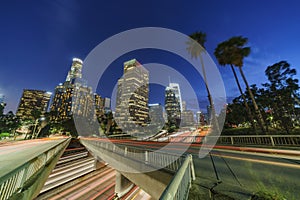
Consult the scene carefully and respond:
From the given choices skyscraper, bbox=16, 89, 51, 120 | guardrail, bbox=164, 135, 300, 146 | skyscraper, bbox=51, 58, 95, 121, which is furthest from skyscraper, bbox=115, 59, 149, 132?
skyscraper, bbox=16, 89, 51, 120

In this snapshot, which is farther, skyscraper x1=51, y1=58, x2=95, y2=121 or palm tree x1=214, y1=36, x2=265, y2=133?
skyscraper x1=51, y1=58, x2=95, y2=121

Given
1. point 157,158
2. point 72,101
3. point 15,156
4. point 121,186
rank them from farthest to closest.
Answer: point 72,101 → point 121,186 → point 15,156 → point 157,158

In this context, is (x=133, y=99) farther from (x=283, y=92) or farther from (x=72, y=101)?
(x=72, y=101)

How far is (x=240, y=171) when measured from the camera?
466 cm

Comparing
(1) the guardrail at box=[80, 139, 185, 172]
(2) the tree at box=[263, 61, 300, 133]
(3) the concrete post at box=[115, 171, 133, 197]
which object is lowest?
(3) the concrete post at box=[115, 171, 133, 197]

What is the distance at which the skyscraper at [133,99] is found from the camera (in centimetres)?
8556

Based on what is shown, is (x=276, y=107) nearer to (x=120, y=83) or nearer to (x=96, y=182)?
Answer: (x=96, y=182)

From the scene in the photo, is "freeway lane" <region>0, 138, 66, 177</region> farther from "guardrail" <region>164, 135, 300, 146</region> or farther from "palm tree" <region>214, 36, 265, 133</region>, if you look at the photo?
"palm tree" <region>214, 36, 265, 133</region>

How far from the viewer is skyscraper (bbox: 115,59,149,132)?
85.6 m

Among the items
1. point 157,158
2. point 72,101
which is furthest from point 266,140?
point 72,101

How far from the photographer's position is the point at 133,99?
3342 inches

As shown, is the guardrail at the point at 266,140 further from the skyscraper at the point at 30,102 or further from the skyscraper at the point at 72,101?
the skyscraper at the point at 30,102

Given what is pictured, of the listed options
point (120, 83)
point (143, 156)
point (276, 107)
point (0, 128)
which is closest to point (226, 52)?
point (276, 107)

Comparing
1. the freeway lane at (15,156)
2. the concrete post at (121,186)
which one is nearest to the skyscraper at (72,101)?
the freeway lane at (15,156)
